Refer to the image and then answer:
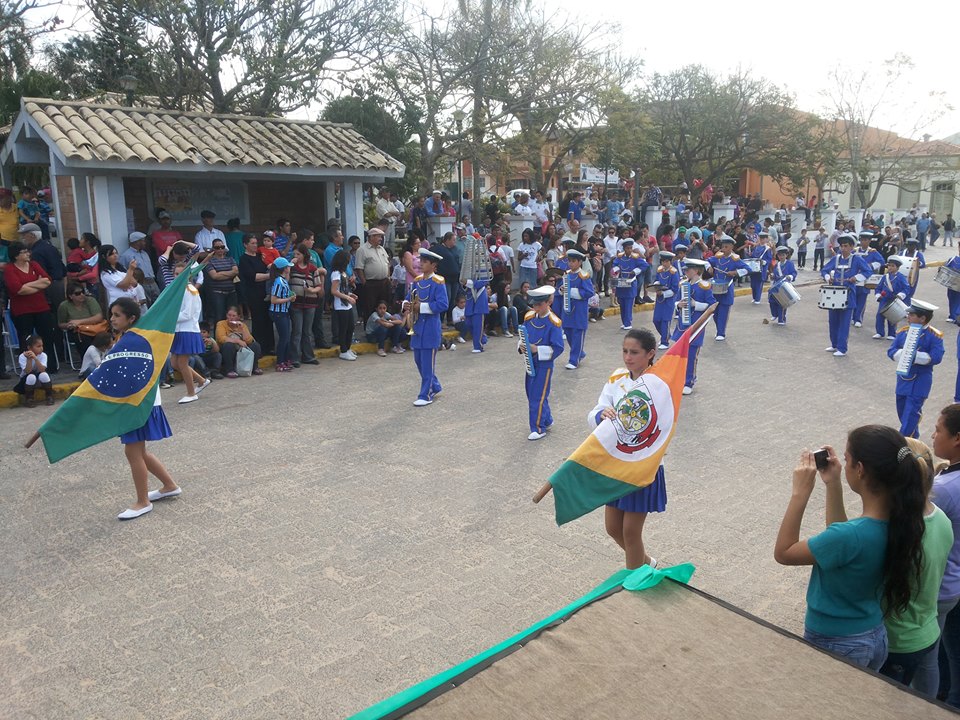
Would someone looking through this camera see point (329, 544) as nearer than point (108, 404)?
Yes

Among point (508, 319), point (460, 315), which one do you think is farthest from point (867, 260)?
point (460, 315)

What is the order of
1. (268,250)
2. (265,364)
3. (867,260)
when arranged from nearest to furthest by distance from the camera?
(265,364)
(268,250)
(867,260)

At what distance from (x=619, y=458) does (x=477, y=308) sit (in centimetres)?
898

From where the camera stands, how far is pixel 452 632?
445 cm

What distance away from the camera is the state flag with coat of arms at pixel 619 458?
14.6 ft

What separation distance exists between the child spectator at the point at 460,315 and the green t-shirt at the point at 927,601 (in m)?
10.8

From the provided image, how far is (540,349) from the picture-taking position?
8.05 m

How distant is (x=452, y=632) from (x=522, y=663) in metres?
2.01

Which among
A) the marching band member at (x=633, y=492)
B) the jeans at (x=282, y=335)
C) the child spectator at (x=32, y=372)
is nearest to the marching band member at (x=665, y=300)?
the jeans at (x=282, y=335)

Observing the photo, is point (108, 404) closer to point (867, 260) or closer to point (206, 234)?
point (206, 234)

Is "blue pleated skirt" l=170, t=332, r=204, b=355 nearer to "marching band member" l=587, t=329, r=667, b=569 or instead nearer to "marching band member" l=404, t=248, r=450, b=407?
"marching band member" l=404, t=248, r=450, b=407

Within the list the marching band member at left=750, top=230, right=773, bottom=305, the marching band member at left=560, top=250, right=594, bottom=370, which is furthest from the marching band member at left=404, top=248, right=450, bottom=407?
the marching band member at left=750, top=230, right=773, bottom=305

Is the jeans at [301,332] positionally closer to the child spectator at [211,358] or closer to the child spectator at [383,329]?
the child spectator at [383,329]

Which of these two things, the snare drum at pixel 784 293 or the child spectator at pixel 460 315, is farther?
the snare drum at pixel 784 293
